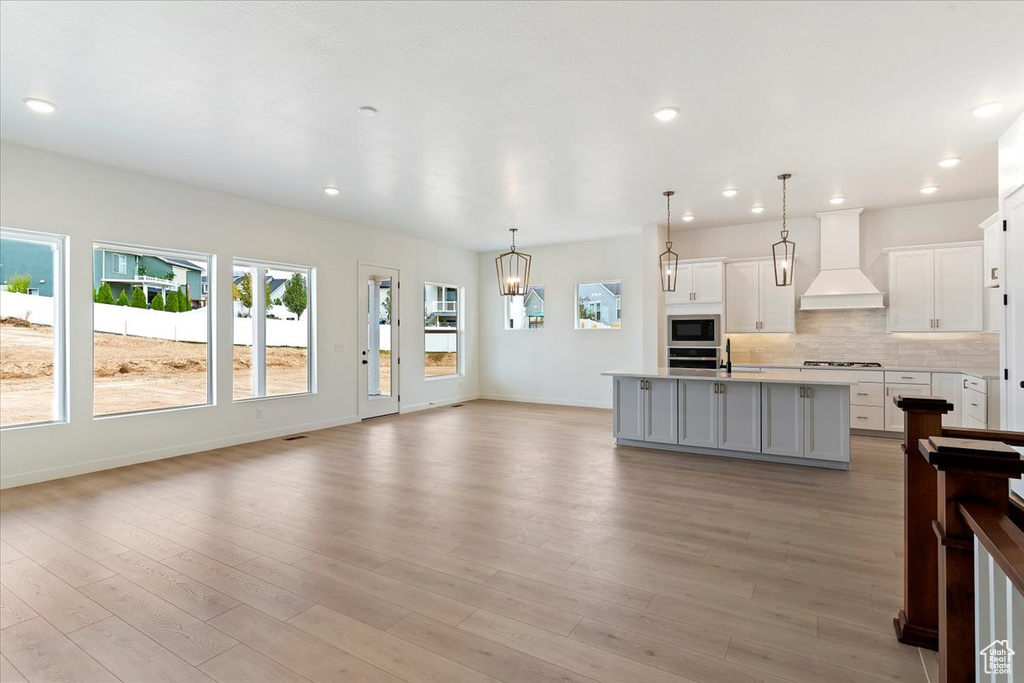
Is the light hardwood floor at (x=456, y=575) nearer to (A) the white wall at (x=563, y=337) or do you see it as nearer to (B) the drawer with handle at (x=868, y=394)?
(B) the drawer with handle at (x=868, y=394)

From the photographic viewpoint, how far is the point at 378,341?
820 centimetres

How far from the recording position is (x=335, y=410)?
7352 millimetres

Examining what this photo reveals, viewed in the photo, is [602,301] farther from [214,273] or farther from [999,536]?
[999,536]

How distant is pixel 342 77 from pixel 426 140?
114cm

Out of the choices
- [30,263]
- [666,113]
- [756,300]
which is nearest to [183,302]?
[30,263]

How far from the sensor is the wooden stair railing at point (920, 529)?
2.06m

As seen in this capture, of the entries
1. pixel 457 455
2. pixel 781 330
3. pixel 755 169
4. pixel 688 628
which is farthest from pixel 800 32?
pixel 781 330

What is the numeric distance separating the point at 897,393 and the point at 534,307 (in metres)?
5.82

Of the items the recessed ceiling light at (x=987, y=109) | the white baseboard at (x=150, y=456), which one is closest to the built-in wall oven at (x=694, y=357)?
the recessed ceiling light at (x=987, y=109)

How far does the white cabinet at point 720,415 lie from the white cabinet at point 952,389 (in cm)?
255

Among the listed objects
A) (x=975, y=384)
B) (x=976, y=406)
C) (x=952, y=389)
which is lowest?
(x=976, y=406)

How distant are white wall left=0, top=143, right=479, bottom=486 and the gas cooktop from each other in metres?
6.18

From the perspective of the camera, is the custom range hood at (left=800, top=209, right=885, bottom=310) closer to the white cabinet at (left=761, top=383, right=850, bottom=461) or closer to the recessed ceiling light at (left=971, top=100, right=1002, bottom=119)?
the white cabinet at (left=761, top=383, right=850, bottom=461)

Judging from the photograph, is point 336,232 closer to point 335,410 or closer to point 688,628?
point 335,410
